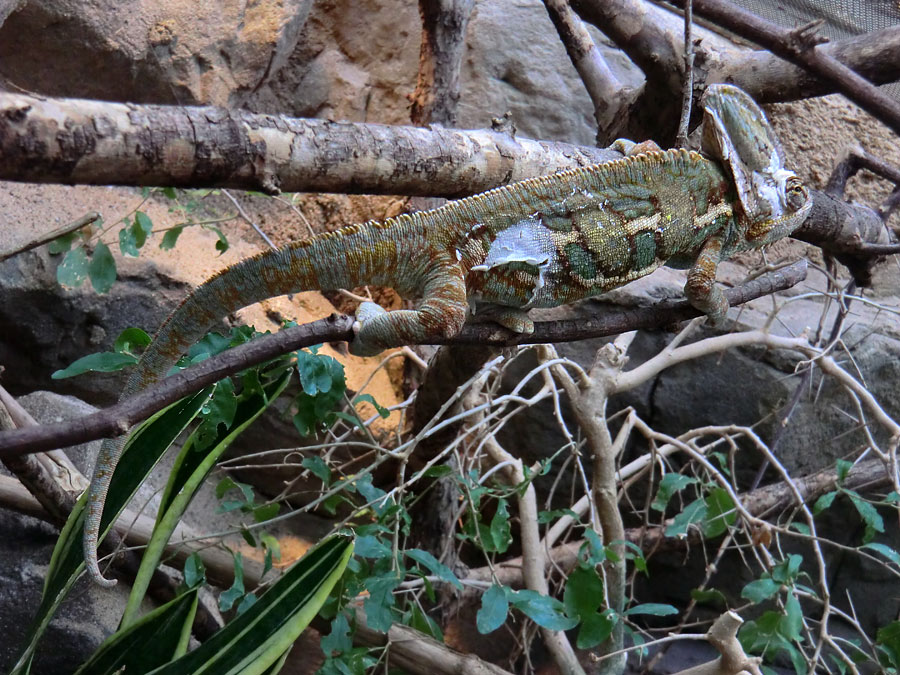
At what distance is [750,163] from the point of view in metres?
1.67

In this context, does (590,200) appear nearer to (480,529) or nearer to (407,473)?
(480,529)

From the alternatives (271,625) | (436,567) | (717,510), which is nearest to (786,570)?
(717,510)

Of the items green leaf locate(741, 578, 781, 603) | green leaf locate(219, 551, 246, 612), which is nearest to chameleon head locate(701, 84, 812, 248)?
green leaf locate(741, 578, 781, 603)

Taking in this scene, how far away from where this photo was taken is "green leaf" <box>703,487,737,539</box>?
188 centimetres

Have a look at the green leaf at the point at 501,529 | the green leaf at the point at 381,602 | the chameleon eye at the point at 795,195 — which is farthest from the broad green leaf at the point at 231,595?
the chameleon eye at the point at 795,195

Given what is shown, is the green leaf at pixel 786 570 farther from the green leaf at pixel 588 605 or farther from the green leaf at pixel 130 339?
the green leaf at pixel 130 339

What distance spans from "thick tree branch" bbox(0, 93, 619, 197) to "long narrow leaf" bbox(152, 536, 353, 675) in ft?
2.34

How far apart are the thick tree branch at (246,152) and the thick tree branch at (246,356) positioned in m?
0.28

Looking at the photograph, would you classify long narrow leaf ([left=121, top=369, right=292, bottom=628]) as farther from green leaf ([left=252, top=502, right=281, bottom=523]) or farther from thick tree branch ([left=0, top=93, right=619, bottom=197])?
thick tree branch ([left=0, top=93, right=619, bottom=197])

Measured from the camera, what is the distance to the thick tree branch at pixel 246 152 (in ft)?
3.06

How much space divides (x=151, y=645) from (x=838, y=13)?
111 inches

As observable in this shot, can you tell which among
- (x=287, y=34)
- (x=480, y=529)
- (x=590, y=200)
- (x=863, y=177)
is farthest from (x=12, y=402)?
(x=863, y=177)

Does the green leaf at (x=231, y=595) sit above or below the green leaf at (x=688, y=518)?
below

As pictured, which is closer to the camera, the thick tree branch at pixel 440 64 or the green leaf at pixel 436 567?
the green leaf at pixel 436 567
